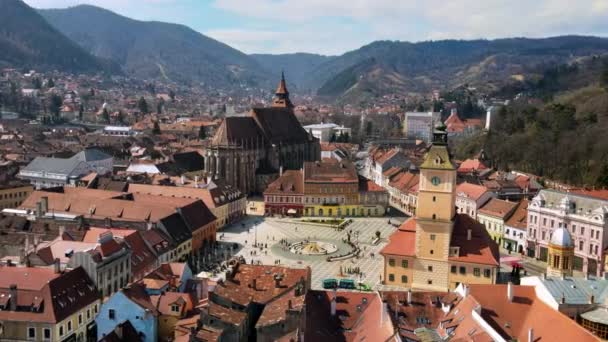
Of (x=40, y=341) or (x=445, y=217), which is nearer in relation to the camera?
(x=40, y=341)

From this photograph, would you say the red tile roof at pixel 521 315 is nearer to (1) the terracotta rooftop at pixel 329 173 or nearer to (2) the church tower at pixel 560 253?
(2) the church tower at pixel 560 253

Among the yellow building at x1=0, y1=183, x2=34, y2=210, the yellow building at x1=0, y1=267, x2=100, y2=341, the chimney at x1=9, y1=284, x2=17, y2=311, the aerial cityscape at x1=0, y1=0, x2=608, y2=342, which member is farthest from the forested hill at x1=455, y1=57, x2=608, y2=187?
the yellow building at x1=0, y1=183, x2=34, y2=210

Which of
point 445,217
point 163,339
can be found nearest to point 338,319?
point 163,339

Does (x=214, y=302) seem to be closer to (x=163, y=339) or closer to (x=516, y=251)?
(x=163, y=339)

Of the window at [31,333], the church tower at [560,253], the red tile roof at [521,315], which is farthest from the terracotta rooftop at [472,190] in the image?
the window at [31,333]

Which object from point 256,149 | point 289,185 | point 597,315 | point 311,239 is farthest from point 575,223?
point 256,149

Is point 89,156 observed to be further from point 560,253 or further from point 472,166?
point 560,253

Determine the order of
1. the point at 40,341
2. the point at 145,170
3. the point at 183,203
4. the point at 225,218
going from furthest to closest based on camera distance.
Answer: the point at 145,170
the point at 225,218
the point at 183,203
the point at 40,341
